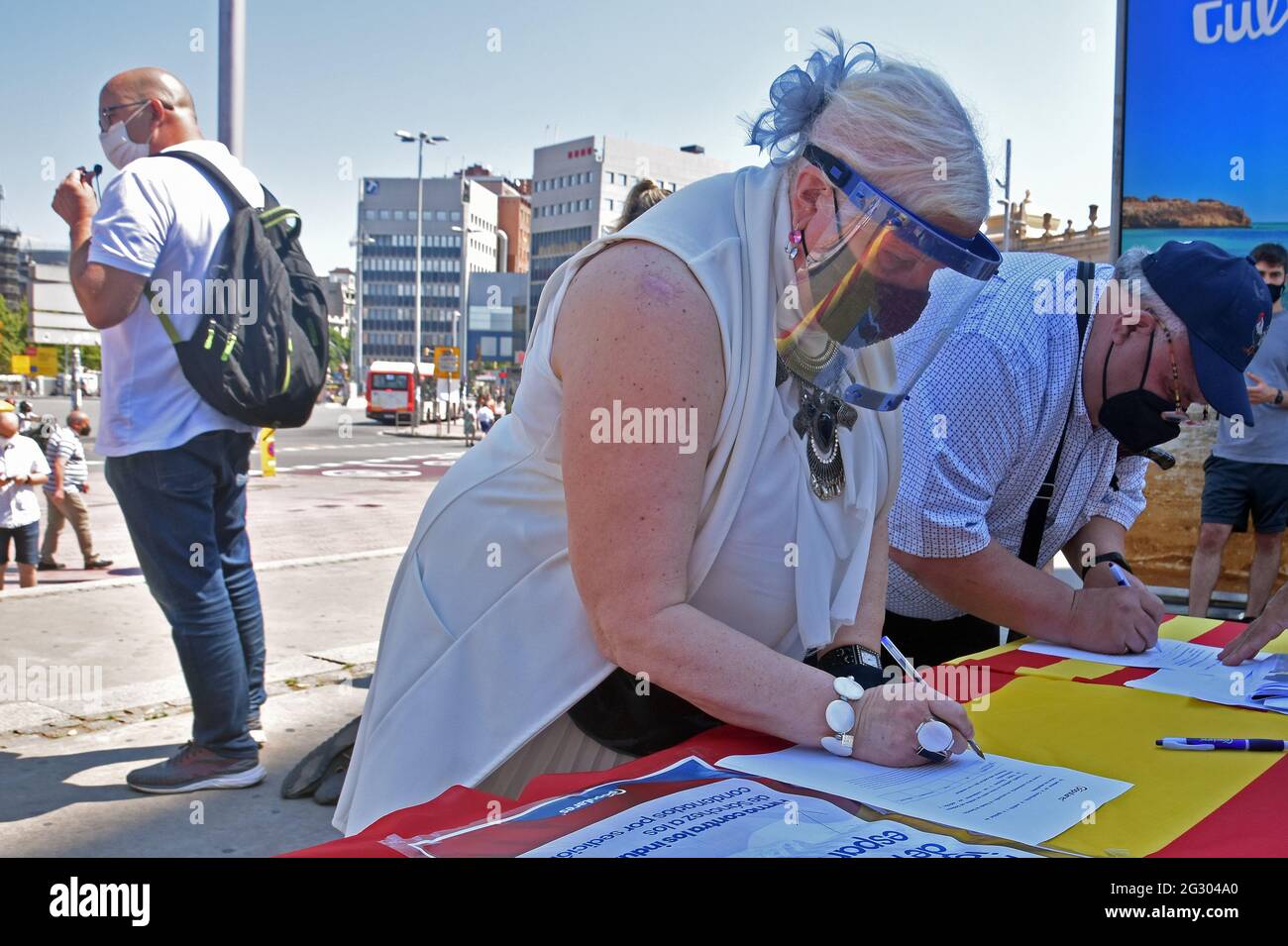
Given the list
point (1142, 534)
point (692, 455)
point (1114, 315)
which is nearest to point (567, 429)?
point (692, 455)

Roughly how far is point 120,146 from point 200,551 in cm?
130

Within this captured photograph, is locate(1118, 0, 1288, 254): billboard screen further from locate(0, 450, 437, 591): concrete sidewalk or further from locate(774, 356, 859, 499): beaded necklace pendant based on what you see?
locate(774, 356, 859, 499): beaded necklace pendant

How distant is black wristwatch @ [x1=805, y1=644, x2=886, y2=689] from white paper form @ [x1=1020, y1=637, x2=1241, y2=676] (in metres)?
0.77

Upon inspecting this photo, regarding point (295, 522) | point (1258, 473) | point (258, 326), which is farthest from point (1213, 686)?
point (295, 522)

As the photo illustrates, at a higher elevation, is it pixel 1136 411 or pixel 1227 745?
pixel 1136 411

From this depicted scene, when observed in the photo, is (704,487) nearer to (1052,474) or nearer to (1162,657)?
(1052,474)

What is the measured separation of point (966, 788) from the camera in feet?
4.20

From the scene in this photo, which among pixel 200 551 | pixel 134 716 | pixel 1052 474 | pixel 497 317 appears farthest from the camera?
pixel 497 317

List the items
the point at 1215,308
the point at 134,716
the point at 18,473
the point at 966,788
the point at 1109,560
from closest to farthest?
Result: the point at 966,788 → the point at 1215,308 → the point at 1109,560 → the point at 134,716 → the point at 18,473

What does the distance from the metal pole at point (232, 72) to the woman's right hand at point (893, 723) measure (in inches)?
198

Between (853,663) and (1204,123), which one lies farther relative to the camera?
(1204,123)

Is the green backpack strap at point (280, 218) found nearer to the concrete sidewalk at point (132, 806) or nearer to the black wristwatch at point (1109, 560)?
the concrete sidewalk at point (132, 806)

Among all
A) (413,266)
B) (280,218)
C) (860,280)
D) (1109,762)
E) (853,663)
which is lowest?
(1109,762)
